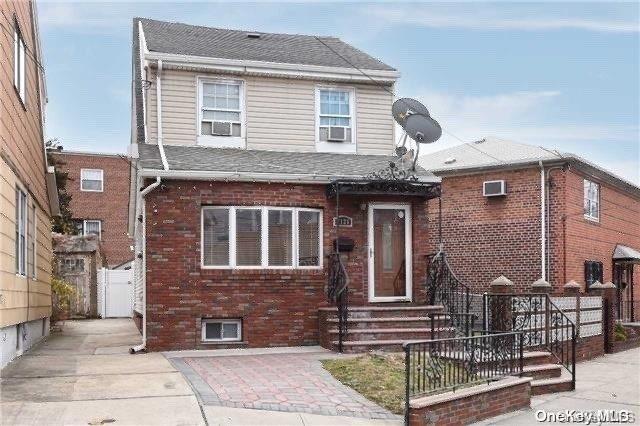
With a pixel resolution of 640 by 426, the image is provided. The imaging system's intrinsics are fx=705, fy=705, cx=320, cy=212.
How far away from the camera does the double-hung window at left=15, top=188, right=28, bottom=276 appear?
37.8ft

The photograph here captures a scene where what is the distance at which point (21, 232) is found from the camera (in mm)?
12023

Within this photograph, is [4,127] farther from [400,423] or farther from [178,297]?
[400,423]

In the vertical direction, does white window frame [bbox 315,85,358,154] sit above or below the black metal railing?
above

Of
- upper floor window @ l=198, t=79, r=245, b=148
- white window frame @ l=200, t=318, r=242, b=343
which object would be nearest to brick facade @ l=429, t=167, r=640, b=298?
upper floor window @ l=198, t=79, r=245, b=148

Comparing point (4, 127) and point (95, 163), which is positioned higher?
point (95, 163)

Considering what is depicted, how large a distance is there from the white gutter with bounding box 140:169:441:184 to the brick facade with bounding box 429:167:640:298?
5388 millimetres

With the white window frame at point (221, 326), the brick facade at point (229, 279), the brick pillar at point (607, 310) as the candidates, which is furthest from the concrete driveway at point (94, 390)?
the brick pillar at point (607, 310)

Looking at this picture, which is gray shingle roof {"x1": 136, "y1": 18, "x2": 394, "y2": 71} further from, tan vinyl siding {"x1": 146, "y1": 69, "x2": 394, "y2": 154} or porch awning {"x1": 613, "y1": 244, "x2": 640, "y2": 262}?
porch awning {"x1": 613, "y1": 244, "x2": 640, "y2": 262}

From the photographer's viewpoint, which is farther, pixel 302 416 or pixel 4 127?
pixel 4 127

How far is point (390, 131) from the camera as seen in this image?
16125mm

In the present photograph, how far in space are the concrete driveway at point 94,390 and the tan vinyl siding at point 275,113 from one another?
16.2ft

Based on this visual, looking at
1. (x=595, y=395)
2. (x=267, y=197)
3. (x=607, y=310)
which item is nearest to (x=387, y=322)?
(x=267, y=197)

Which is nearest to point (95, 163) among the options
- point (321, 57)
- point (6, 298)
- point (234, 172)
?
point (321, 57)

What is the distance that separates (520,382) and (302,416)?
3.54 meters
